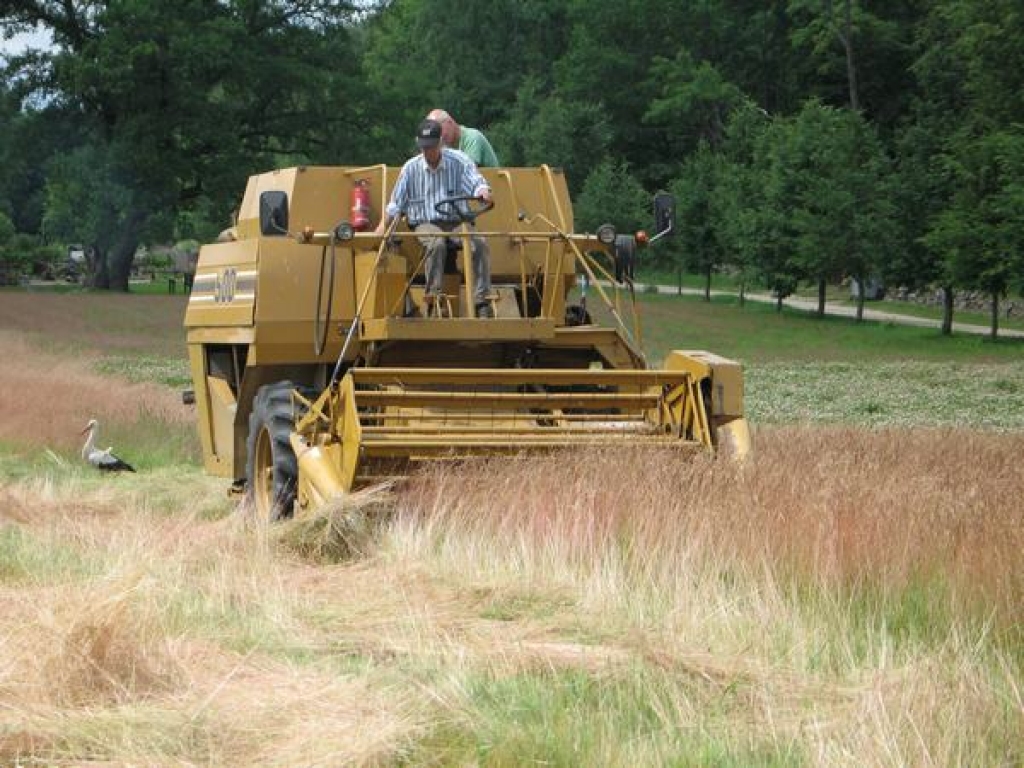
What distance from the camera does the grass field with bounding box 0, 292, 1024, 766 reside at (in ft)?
17.1

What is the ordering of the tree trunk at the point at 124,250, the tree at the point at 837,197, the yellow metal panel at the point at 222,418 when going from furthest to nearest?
the tree trunk at the point at 124,250 → the tree at the point at 837,197 → the yellow metal panel at the point at 222,418

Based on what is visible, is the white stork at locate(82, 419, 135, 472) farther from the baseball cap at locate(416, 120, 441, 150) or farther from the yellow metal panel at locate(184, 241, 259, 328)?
the baseball cap at locate(416, 120, 441, 150)

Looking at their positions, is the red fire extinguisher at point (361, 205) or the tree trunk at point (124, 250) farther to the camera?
the tree trunk at point (124, 250)

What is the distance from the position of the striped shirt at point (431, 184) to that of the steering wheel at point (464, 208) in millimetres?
27

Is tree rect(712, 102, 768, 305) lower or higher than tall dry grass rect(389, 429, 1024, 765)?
higher

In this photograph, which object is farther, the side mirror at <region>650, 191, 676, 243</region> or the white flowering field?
the white flowering field

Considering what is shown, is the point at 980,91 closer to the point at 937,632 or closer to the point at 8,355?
the point at 8,355

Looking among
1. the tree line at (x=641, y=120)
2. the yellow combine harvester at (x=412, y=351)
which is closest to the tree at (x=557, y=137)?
the tree line at (x=641, y=120)

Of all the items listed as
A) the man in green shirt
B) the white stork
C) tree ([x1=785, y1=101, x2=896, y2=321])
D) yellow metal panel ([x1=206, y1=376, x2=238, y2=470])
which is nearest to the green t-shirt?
the man in green shirt

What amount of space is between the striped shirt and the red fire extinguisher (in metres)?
0.62

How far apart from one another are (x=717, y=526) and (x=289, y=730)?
3.37m

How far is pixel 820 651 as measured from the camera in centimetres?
627

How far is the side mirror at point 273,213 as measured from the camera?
33.9 feet

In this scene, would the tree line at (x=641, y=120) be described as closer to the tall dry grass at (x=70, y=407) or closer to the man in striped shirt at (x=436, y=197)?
the tall dry grass at (x=70, y=407)
